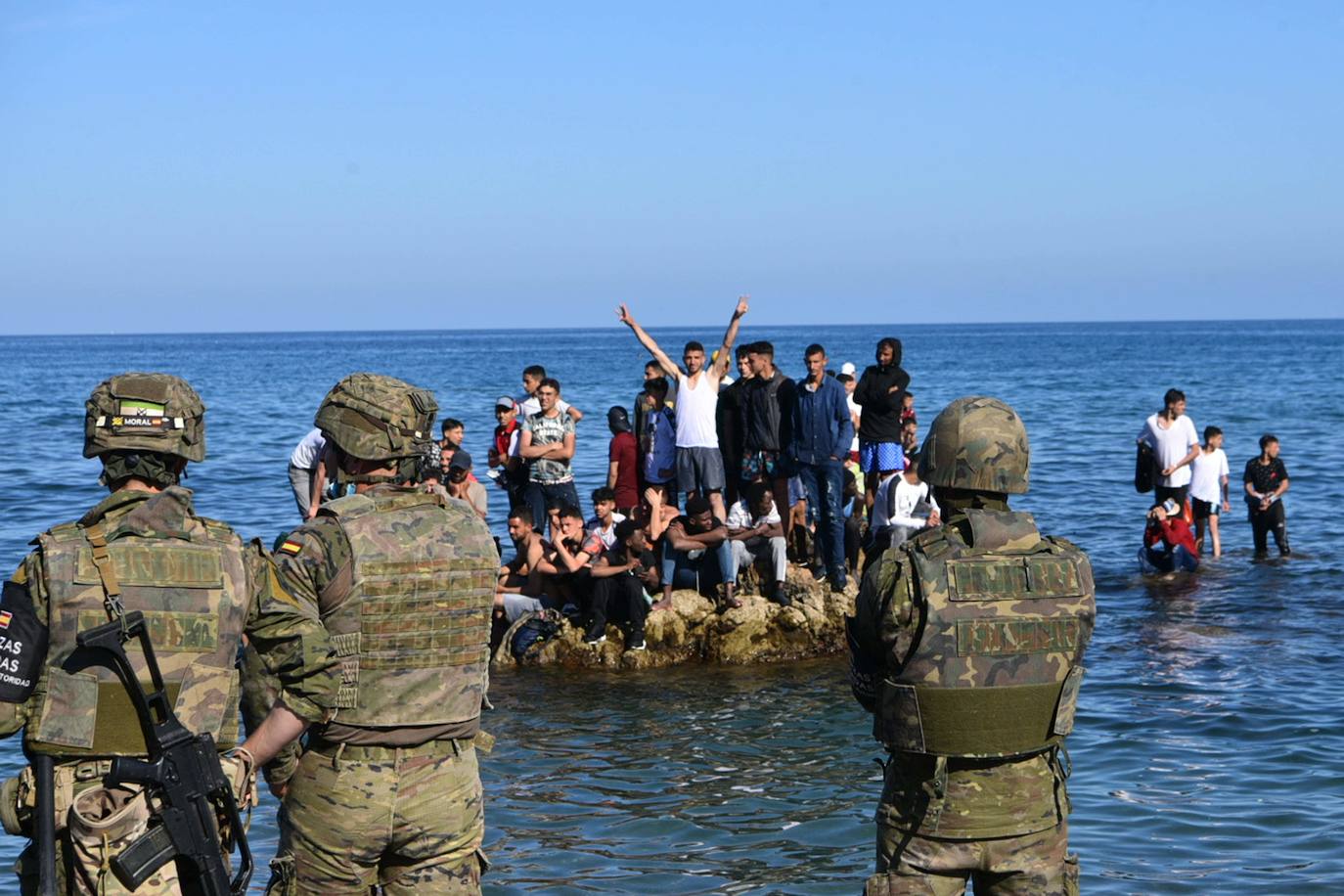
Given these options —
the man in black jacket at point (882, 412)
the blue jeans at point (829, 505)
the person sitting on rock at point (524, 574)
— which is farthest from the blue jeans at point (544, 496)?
the man in black jacket at point (882, 412)

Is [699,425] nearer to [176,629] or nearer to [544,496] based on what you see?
[544,496]

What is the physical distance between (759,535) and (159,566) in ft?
29.7

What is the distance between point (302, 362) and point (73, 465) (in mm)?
74431

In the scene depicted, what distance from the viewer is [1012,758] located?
4.63 metres

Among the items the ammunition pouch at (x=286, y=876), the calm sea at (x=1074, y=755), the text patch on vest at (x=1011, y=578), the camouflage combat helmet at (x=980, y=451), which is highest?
the camouflage combat helmet at (x=980, y=451)

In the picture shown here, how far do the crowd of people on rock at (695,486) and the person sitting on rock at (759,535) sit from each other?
0.5 inches

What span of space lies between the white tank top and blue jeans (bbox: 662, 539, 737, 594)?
2.97 feet

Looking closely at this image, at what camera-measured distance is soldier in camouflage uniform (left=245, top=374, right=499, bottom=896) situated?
14.7ft

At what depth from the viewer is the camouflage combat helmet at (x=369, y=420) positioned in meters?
→ 4.62

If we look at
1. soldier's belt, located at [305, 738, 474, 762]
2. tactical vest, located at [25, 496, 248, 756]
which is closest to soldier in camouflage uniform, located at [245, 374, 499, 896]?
soldier's belt, located at [305, 738, 474, 762]

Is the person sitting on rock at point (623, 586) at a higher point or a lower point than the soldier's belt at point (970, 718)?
lower

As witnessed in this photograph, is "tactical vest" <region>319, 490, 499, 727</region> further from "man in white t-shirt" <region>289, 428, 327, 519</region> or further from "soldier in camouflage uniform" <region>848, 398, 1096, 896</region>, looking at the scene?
"man in white t-shirt" <region>289, 428, 327, 519</region>

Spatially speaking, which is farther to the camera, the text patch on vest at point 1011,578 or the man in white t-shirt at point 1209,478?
the man in white t-shirt at point 1209,478

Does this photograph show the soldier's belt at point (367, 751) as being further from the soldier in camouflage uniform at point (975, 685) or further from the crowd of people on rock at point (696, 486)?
the crowd of people on rock at point (696, 486)
